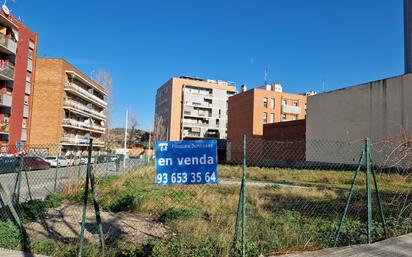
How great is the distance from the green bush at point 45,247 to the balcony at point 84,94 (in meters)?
51.0

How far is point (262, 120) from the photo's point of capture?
58.3 metres

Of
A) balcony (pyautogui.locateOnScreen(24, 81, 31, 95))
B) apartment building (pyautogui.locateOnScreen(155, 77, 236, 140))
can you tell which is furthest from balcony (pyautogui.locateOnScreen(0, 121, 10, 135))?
apartment building (pyautogui.locateOnScreen(155, 77, 236, 140))

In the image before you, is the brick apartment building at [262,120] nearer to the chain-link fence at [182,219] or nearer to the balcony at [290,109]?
the balcony at [290,109]

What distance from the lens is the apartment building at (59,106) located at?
49.1m

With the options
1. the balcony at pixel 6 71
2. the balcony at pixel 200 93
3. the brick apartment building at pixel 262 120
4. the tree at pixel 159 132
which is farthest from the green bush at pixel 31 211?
the balcony at pixel 200 93

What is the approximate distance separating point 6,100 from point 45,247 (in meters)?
36.1

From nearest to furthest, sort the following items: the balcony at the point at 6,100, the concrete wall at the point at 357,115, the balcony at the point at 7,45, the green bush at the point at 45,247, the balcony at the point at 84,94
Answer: the green bush at the point at 45,247
the concrete wall at the point at 357,115
the balcony at the point at 7,45
the balcony at the point at 6,100
the balcony at the point at 84,94

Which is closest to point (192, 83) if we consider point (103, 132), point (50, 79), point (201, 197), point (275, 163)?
point (103, 132)

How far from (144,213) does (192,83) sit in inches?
2967

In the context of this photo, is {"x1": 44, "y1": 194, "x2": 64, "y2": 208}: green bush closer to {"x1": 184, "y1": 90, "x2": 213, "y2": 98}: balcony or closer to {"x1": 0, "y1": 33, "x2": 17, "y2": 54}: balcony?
{"x1": 0, "y1": 33, "x2": 17, "y2": 54}: balcony

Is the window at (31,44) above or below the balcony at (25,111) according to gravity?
above

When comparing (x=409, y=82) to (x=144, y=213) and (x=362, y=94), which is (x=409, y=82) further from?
(x=144, y=213)

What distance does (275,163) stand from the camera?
41.2 metres

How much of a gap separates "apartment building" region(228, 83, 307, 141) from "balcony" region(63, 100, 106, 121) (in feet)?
89.5
